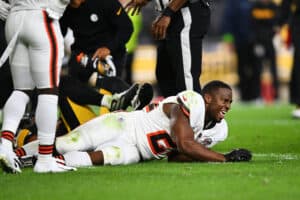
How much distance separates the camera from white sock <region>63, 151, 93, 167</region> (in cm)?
689

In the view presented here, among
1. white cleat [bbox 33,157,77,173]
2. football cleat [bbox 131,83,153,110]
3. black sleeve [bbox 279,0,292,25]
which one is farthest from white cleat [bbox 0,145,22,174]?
black sleeve [bbox 279,0,292,25]

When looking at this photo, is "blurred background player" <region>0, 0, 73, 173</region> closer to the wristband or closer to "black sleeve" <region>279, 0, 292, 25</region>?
the wristband

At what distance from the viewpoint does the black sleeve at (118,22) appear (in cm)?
937

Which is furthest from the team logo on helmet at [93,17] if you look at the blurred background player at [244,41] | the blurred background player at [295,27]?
the blurred background player at [244,41]

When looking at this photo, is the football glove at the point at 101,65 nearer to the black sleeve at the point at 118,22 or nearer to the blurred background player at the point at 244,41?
the black sleeve at the point at 118,22

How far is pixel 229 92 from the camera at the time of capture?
7066 mm

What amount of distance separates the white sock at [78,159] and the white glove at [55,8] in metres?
0.98

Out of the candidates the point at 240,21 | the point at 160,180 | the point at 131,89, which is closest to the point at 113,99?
the point at 131,89

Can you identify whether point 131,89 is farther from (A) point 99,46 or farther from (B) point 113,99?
(A) point 99,46

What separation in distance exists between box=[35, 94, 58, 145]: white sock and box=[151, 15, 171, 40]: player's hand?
5.89 feet

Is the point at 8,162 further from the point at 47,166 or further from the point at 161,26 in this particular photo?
the point at 161,26

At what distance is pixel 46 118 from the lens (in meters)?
6.44

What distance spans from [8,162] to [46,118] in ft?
1.22

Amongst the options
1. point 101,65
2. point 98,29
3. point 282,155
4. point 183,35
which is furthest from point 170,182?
point 98,29
